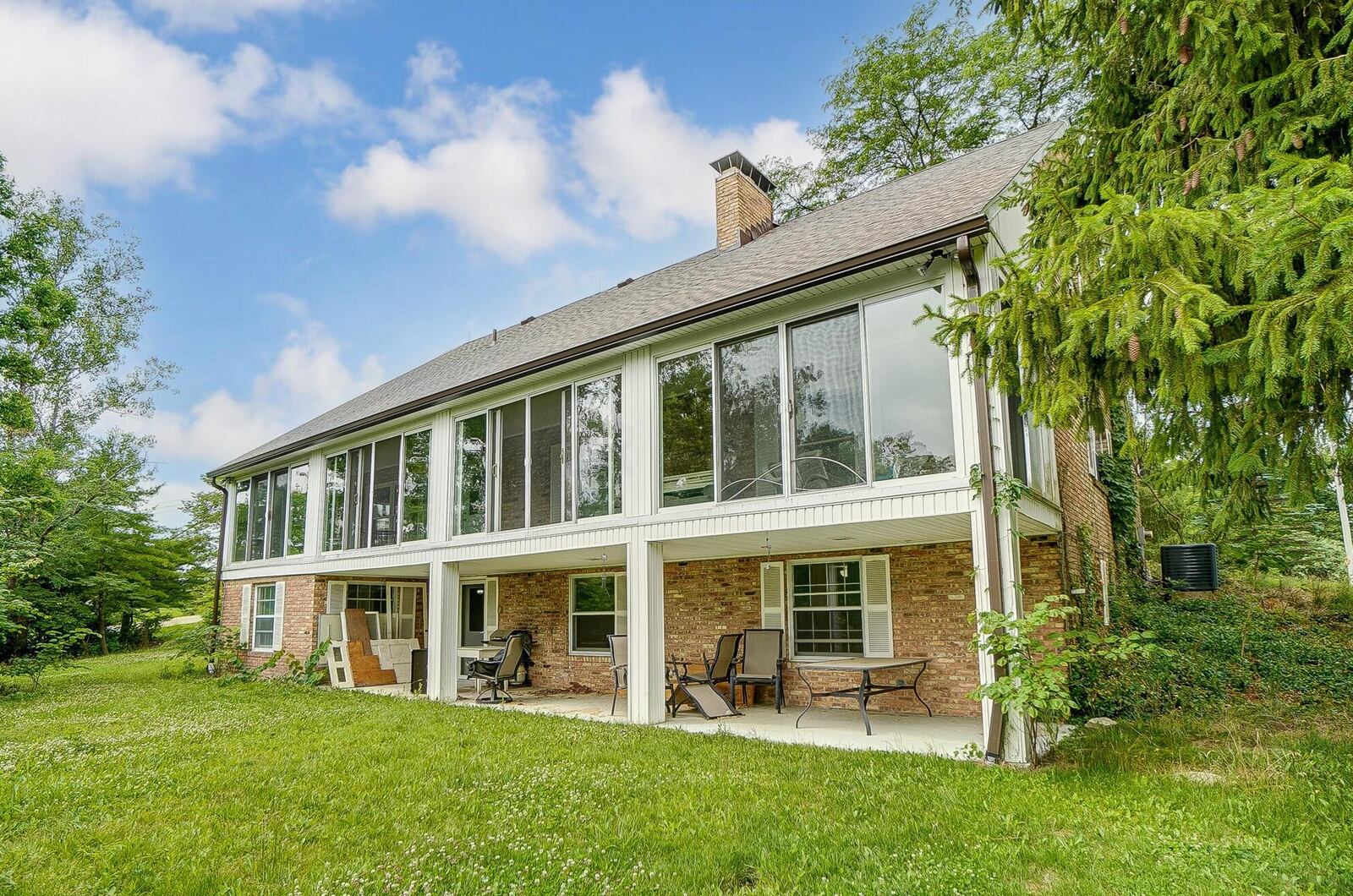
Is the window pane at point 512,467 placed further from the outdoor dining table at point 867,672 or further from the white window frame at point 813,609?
the outdoor dining table at point 867,672

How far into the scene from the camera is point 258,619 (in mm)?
15227

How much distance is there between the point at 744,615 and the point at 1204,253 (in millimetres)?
7673

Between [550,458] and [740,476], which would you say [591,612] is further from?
[740,476]

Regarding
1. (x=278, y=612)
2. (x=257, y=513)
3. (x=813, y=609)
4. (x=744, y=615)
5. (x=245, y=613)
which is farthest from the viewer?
(x=257, y=513)

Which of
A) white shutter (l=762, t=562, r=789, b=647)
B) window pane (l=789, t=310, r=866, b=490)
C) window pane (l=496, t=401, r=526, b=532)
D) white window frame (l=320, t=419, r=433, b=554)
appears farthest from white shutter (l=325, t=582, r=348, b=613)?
window pane (l=789, t=310, r=866, b=490)

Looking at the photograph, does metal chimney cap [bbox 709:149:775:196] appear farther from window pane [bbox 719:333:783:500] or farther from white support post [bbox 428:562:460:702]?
white support post [bbox 428:562:460:702]

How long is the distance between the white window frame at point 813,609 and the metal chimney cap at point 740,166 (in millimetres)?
7654

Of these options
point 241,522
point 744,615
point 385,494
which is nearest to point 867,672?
point 744,615

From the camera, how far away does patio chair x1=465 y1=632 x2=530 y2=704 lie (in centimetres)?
1086

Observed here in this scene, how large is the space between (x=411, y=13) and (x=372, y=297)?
9.32 metres

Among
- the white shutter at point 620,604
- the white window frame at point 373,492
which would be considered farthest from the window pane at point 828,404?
the white window frame at point 373,492

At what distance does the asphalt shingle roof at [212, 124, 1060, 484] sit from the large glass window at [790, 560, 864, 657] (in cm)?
387

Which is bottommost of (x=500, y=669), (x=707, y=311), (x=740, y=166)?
(x=500, y=669)

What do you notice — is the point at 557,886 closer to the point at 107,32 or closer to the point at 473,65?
the point at 473,65
